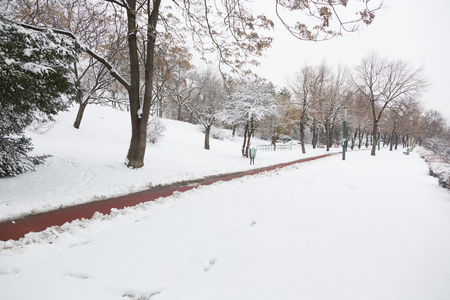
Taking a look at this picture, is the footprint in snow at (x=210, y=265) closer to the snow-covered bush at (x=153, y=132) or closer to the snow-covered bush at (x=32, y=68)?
the snow-covered bush at (x=32, y=68)

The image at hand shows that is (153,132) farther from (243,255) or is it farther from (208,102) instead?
(243,255)

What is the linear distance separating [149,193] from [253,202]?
294 cm

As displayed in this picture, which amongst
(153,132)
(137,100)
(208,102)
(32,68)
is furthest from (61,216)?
(208,102)

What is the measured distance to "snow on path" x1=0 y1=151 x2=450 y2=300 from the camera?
1.84 meters

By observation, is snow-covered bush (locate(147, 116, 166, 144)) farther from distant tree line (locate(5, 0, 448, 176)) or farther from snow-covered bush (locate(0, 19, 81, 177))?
snow-covered bush (locate(0, 19, 81, 177))

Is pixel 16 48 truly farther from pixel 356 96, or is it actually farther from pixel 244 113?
pixel 356 96

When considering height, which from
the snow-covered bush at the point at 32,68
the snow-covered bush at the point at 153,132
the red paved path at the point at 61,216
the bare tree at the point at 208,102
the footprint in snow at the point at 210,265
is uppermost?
the bare tree at the point at 208,102

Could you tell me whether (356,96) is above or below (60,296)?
above

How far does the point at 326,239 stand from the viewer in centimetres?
269

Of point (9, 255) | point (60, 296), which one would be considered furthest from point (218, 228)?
point (9, 255)

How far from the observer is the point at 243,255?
2369 mm

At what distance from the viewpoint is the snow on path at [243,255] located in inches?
72.3

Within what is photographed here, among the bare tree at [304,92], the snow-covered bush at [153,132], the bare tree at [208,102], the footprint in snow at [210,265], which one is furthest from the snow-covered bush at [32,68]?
the bare tree at [304,92]

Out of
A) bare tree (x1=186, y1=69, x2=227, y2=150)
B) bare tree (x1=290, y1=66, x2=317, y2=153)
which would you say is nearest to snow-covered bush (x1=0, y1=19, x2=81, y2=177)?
bare tree (x1=186, y1=69, x2=227, y2=150)
